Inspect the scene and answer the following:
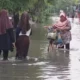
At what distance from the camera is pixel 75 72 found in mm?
11047

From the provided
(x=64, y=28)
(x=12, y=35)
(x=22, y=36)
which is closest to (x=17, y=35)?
(x=22, y=36)

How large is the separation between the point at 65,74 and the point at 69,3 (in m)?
Answer: 98.1

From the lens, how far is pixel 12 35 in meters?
12.9

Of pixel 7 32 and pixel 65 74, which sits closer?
pixel 65 74

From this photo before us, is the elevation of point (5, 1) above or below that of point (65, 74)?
above

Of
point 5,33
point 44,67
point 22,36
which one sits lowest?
point 44,67

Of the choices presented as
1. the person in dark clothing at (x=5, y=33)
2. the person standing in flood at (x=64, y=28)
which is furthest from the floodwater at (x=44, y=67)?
the person standing in flood at (x=64, y=28)

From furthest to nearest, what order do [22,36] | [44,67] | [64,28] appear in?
[64,28]
[22,36]
[44,67]

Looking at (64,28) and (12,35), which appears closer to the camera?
(12,35)

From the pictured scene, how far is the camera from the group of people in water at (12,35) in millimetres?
Answer: 12922

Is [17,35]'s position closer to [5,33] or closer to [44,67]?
[5,33]

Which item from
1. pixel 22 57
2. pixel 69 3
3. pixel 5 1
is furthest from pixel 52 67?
pixel 69 3

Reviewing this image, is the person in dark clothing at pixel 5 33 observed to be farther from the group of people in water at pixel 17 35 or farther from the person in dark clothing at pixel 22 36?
the person in dark clothing at pixel 22 36

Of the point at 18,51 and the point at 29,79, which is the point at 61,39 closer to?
the point at 18,51
